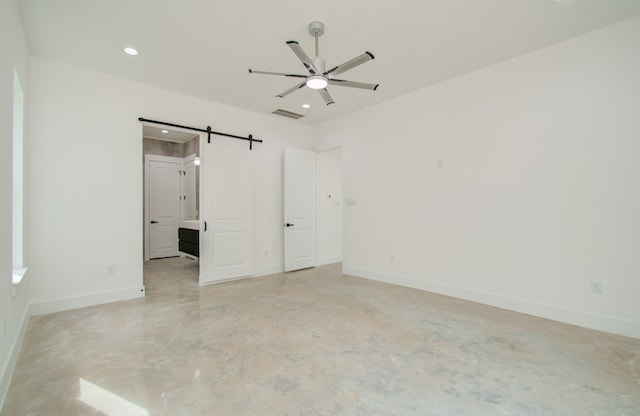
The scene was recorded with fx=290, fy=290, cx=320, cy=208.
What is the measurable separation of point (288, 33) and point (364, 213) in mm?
3086

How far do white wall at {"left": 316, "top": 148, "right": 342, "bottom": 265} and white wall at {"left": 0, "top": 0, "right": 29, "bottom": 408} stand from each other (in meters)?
4.48

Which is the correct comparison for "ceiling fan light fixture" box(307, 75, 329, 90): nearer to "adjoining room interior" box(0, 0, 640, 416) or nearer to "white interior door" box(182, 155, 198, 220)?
"adjoining room interior" box(0, 0, 640, 416)

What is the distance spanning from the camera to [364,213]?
16.7 feet

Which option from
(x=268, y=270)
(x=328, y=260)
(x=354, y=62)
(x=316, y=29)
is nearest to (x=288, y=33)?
(x=316, y=29)

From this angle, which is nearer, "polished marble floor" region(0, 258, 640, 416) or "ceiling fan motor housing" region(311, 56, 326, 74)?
"polished marble floor" region(0, 258, 640, 416)

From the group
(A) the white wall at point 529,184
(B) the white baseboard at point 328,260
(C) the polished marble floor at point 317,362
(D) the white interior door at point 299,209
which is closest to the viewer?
(C) the polished marble floor at point 317,362

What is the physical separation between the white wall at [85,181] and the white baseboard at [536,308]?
13.1ft

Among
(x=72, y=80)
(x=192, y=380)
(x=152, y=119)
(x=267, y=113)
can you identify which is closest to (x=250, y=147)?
(x=267, y=113)

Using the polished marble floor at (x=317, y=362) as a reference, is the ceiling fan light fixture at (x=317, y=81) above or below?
above

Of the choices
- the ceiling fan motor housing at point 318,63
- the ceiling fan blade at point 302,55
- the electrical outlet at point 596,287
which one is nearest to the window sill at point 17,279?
the ceiling fan blade at point 302,55

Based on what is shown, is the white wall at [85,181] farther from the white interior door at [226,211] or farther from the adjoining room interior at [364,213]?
the white interior door at [226,211]

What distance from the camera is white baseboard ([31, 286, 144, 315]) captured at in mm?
3301

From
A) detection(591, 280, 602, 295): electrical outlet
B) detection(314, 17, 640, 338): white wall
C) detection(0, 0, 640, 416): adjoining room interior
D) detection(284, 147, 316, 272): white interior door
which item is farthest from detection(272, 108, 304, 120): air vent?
detection(591, 280, 602, 295): electrical outlet

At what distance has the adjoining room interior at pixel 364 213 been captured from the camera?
2021mm
